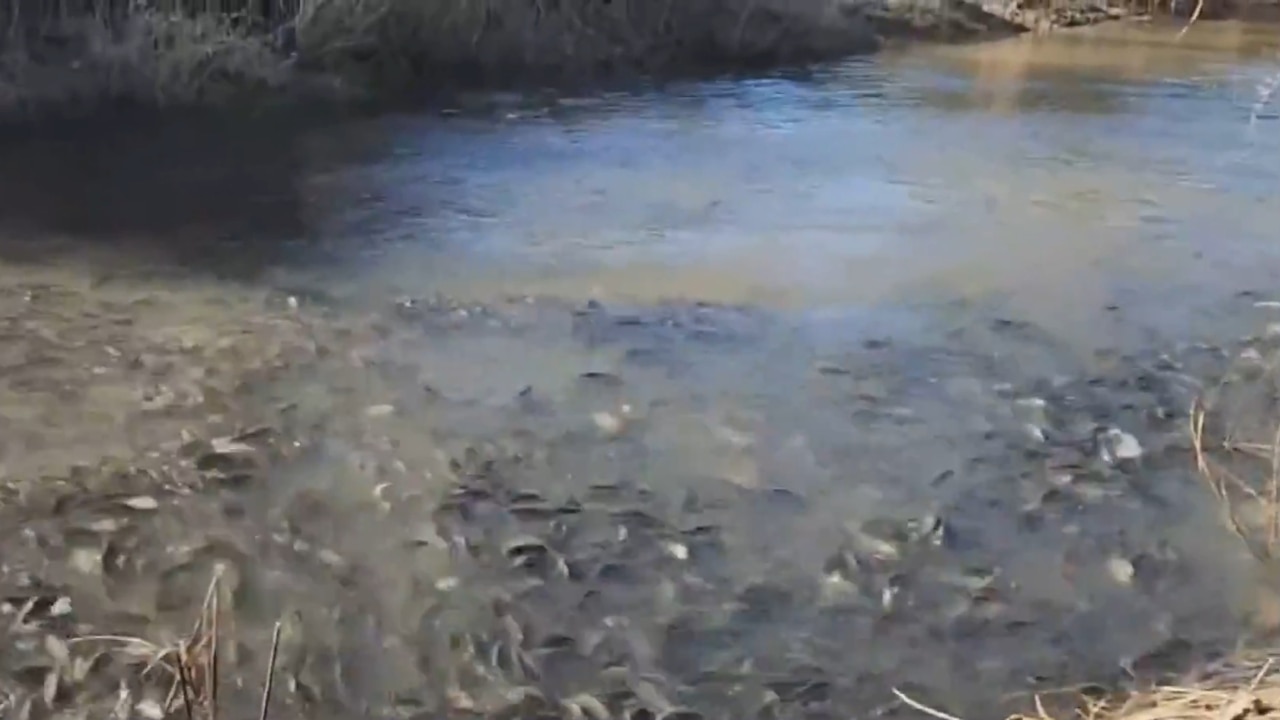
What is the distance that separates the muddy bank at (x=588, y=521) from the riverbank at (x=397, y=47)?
7.97ft

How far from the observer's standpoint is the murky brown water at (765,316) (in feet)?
8.18

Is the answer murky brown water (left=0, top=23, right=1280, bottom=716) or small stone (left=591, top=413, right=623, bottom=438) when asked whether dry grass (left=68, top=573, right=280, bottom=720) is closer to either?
murky brown water (left=0, top=23, right=1280, bottom=716)

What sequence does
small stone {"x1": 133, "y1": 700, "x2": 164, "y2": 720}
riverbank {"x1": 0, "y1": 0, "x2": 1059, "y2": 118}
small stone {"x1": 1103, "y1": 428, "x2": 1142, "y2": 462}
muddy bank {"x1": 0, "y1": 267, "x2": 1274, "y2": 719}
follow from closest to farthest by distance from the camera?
small stone {"x1": 133, "y1": 700, "x2": 164, "y2": 720} → muddy bank {"x1": 0, "y1": 267, "x2": 1274, "y2": 719} → small stone {"x1": 1103, "y1": 428, "x2": 1142, "y2": 462} → riverbank {"x1": 0, "y1": 0, "x2": 1059, "y2": 118}

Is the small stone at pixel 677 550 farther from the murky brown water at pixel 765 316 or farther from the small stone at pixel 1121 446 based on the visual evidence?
the small stone at pixel 1121 446

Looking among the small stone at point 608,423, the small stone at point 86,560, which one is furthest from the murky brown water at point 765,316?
the small stone at point 86,560

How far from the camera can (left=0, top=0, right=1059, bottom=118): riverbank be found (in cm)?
582

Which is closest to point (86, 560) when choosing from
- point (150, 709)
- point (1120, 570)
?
point (150, 709)

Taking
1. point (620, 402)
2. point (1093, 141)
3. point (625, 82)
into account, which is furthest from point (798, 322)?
point (625, 82)

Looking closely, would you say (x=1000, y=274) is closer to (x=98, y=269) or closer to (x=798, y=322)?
(x=798, y=322)

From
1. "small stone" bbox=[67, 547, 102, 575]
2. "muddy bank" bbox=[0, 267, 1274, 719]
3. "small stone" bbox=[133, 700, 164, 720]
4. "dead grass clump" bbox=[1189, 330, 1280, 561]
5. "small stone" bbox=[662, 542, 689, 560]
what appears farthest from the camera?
"dead grass clump" bbox=[1189, 330, 1280, 561]

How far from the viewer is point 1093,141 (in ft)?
19.2

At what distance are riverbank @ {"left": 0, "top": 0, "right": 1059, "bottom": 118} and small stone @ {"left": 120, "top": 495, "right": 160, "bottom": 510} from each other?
129 inches

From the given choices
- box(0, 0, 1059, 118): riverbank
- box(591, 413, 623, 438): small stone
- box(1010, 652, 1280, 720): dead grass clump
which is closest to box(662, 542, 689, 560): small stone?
box(591, 413, 623, 438): small stone

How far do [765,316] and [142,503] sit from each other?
1577mm
